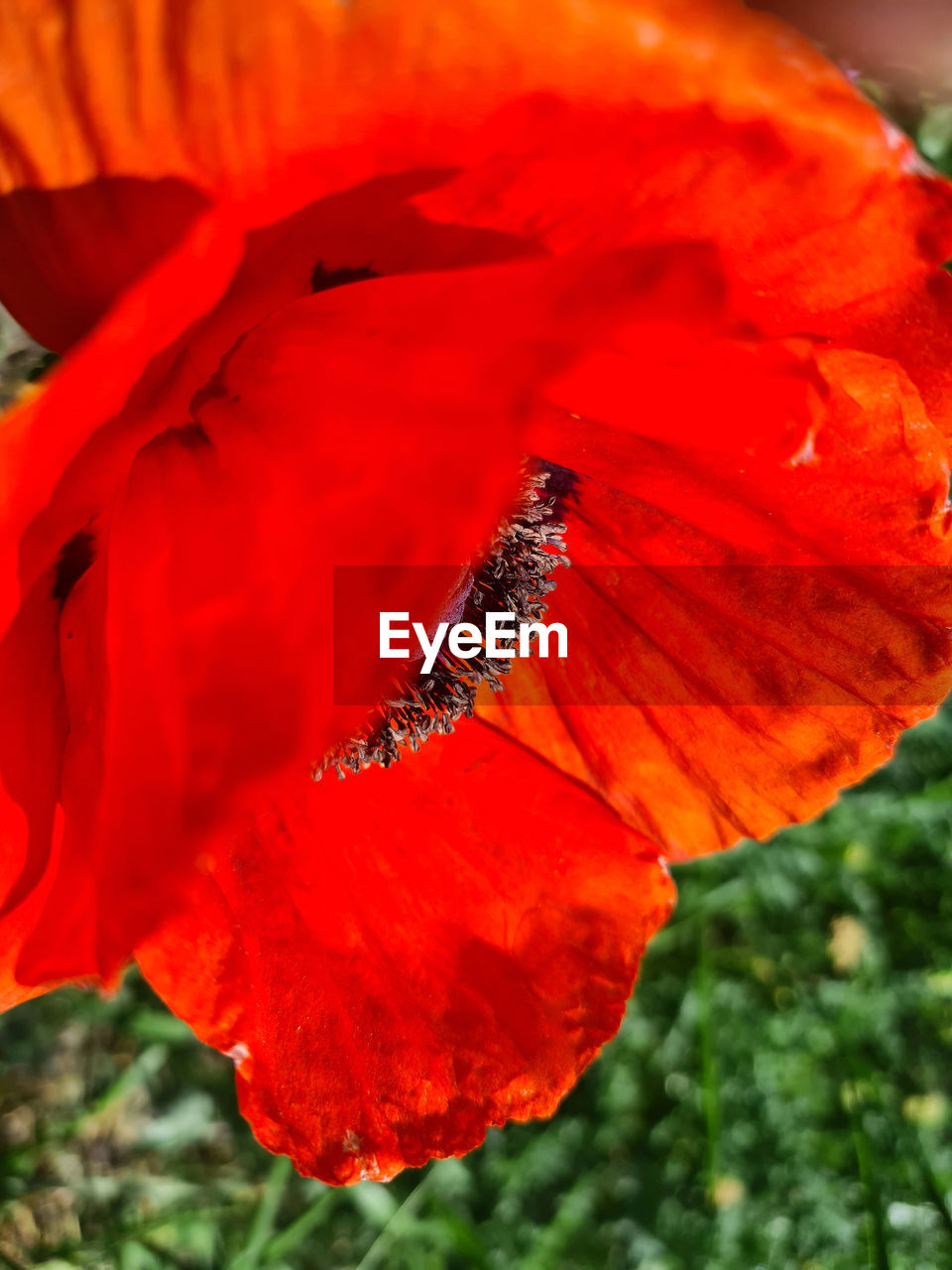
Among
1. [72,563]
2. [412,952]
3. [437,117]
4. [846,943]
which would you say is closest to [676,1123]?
[846,943]

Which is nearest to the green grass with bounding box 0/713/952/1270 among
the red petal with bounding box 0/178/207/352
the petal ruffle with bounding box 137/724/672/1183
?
the petal ruffle with bounding box 137/724/672/1183

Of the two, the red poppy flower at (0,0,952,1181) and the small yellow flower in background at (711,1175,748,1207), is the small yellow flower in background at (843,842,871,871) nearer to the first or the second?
the small yellow flower in background at (711,1175,748,1207)

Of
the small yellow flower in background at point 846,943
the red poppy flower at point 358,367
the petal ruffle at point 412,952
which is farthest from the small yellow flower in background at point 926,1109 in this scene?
the red poppy flower at point 358,367

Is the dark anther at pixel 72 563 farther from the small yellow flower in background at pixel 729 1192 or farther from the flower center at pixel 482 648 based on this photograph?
the small yellow flower in background at pixel 729 1192

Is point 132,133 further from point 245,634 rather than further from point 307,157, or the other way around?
point 245,634

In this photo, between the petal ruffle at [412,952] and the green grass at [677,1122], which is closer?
the petal ruffle at [412,952]

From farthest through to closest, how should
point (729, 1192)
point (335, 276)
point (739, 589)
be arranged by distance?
point (729, 1192), point (739, 589), point (335, 276)

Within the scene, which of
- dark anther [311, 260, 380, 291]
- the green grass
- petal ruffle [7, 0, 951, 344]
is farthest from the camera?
the green grass

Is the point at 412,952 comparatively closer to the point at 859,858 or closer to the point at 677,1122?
Result: the point at 677,1122
